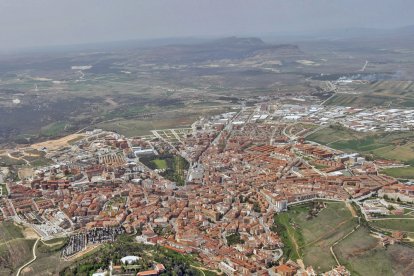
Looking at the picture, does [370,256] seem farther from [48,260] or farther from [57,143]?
[57,143]

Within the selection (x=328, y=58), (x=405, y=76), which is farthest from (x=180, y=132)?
(x=328, y=58)

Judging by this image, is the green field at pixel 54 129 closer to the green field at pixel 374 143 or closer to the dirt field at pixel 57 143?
the dirt field at pixel 57 143

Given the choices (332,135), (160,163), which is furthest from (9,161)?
(332,135)

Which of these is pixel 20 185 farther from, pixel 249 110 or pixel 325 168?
pixel 249 110

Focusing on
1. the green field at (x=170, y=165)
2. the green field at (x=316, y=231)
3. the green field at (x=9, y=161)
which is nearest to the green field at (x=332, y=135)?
the green field at (x=170, y=165)

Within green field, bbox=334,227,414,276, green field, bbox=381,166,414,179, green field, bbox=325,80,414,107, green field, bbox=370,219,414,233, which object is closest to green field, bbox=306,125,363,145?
green field, bbox=381,166,414,179

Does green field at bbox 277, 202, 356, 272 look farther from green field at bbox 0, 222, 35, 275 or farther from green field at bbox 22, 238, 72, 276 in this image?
green field at bbox 0, 222, 35, 275
